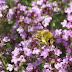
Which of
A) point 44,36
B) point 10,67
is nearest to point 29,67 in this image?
point 10,67

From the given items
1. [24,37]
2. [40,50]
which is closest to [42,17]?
[24,37]

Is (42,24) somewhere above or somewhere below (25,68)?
above

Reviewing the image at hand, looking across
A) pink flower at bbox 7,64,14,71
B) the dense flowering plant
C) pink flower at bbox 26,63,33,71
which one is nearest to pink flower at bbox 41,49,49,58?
the dense flowering plant

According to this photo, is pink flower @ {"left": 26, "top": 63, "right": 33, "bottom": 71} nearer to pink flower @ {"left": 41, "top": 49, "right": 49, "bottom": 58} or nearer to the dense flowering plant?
the dense flowering plant

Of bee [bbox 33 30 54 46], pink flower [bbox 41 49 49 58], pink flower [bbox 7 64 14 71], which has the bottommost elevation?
pink flower [bbox 7 64 14 71]

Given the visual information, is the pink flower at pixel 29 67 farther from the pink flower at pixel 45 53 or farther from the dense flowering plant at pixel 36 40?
the pink flower at pixel 45 53

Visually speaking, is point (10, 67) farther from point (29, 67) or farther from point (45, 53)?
point (45, 53)

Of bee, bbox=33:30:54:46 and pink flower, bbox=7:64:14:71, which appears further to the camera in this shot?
pink flower, bbox=7:64:14:71

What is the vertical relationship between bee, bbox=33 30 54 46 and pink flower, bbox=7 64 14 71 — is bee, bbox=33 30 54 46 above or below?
above

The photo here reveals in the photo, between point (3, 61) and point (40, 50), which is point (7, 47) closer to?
point (3, 61)
